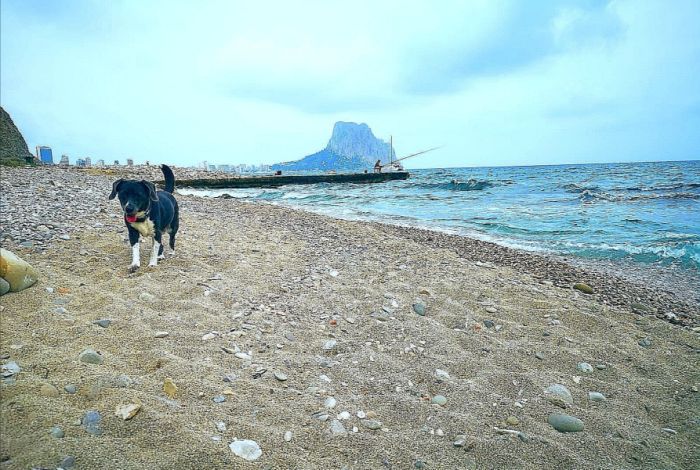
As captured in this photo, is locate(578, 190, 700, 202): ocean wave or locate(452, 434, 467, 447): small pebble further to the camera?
locate(578, 190, 700, 202): ocean wave

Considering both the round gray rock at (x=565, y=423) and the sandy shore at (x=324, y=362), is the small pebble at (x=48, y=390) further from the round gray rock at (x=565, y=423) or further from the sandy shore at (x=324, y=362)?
the round gray rock at (x=565, y=423)

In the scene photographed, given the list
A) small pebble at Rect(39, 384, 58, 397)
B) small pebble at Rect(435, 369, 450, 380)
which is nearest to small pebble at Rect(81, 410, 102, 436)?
small pebble at Rect(39, 384, 58, 397)

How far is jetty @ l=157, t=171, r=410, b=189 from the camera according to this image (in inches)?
1152

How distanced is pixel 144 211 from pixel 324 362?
347 centimetres

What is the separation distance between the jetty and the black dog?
22.0 metres

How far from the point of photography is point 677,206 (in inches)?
746

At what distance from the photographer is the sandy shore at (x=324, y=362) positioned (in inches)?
97.2

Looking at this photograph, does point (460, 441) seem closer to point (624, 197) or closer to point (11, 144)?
point (624, 197)

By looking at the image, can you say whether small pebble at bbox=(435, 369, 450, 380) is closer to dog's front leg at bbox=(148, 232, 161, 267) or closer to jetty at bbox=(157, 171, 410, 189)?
dog's front leg at bbox=(148, 232, 161, 267)

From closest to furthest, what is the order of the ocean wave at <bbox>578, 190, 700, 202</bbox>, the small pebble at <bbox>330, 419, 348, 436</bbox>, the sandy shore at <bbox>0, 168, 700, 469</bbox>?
1. the sandy shore at <bbox>0, 168, 700, 469</bbox>
2. the small pebble at <bbox>330, 419, 348, 436</bbox>
3. the ocean wave at <bbox>578, 190, 700, 202</bbox>

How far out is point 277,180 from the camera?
37.5 metres

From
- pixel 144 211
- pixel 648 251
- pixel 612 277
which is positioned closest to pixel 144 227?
pixel 144 211

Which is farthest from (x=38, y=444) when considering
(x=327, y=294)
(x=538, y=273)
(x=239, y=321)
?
(x=538, y=273)

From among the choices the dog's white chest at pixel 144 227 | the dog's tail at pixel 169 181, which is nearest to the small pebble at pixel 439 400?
the dog's white chest at pixel 144 227
